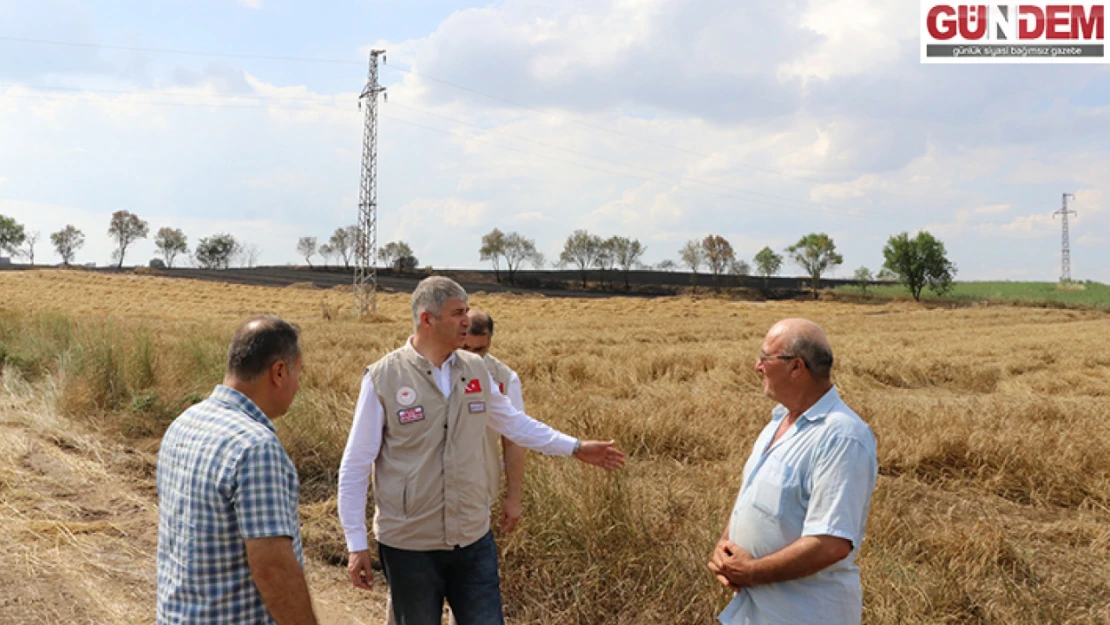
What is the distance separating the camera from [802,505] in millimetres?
2797

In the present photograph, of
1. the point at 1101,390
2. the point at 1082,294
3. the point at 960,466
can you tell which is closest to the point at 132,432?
the point at 960,466

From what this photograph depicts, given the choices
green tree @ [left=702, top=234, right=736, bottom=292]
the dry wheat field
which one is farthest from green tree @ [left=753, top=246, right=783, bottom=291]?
the dry wheat field

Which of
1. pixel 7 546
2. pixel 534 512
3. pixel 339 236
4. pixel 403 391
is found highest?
pixel 339 236

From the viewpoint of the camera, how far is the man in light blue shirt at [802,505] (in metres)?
2.65

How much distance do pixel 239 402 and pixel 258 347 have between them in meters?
0.19

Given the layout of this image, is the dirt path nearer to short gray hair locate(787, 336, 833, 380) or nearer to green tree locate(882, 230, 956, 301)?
short gray hair locate(787, 336, 833, 380)

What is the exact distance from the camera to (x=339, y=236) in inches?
3647

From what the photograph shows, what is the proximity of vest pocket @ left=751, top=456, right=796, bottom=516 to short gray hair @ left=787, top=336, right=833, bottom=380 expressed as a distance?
1.17ft

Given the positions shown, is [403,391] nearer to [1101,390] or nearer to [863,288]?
[1101,390]

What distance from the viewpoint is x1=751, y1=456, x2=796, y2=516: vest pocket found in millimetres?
2812

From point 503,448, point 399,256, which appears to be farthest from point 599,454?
point 399,256

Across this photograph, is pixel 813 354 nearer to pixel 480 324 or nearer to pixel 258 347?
pixel 258 347

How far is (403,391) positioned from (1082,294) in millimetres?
97257

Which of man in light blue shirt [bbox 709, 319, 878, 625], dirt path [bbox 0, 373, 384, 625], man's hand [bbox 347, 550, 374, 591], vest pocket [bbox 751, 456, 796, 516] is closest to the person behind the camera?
man in light blue shirt [bbox 709, 319, 878, 625]
